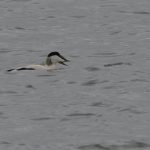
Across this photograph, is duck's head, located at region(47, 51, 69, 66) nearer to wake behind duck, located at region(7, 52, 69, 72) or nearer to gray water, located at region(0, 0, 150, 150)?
wake behind duck, located at region(7, 52, 69, 72)

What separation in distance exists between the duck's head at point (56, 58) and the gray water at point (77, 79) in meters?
0.22

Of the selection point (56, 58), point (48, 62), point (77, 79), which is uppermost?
point (56, 58)

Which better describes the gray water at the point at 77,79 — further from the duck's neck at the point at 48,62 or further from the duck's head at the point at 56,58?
the duck's neck at the point at 48,62

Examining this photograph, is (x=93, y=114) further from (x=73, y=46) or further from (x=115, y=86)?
(x=73, y=46)

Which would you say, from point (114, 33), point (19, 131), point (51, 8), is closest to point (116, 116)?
point (19, 131)

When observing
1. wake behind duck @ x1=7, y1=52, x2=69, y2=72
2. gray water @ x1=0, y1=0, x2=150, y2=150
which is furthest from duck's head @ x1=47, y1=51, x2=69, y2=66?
gray water @ x1=0, y1=0, x2=150, y2=150

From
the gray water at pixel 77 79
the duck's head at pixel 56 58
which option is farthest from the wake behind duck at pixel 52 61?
the gray water at pixel 77 79

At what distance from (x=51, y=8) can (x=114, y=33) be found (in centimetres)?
645

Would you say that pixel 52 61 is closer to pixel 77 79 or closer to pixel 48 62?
pixel 48 62

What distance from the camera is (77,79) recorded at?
26.2 m

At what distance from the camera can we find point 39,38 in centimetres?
3275

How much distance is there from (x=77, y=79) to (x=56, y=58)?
210 centimetres

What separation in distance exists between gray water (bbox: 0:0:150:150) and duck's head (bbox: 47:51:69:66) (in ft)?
0.72

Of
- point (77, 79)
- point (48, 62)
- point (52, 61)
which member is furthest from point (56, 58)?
point (77, 79)
